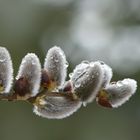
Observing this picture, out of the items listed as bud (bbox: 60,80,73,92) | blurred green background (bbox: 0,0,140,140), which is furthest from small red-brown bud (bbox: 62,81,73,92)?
blurred green background (bbox: 0,0,140,140)

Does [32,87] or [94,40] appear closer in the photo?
[32,87]

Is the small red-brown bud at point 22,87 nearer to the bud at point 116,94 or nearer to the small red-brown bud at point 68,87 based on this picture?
the small red-brown bud at point 68,87

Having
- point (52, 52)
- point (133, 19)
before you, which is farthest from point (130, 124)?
point (52, 52)

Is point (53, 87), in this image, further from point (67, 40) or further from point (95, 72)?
point (67, 40)

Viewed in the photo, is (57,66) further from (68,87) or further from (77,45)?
(77,45)

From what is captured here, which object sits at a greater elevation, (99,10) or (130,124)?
(99,10)

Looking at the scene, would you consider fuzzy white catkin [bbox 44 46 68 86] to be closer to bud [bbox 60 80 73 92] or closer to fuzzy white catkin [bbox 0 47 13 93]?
bud [bbox 60 80 73 92]

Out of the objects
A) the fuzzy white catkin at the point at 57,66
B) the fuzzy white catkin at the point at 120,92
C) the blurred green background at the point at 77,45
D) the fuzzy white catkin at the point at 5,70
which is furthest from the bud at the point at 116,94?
the blurred green background at the point at 77,45
